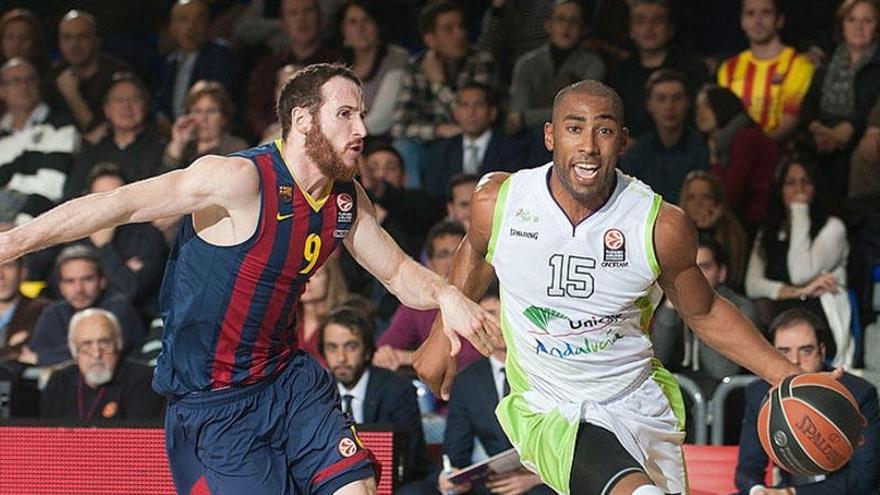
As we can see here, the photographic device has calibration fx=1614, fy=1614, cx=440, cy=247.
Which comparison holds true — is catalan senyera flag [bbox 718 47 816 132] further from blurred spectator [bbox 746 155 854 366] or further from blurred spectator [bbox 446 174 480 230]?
blurred spectator [bbox 446 174 480 230]

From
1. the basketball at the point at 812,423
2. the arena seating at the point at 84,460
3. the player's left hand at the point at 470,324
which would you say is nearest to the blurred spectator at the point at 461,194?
the arena seating at the point at 84,460

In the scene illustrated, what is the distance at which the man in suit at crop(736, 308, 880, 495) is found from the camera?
7.02 meters

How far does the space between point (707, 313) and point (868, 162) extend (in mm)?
3923

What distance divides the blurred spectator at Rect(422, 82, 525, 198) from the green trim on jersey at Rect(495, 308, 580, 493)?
4.06 metres

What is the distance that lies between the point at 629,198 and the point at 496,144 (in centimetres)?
434

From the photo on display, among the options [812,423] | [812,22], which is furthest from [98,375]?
[812,22]

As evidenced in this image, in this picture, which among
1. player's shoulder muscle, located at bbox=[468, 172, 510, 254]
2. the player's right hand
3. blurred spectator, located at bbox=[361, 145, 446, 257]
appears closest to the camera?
player's shoulder muscle, located at bbox=[468, 172, 510, 254]

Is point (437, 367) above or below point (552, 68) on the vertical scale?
below

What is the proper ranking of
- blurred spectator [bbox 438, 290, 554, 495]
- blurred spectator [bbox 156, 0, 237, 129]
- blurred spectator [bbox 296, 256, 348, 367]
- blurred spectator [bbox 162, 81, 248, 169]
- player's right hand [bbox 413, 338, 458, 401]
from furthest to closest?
blurred spectator [bbox 156, 0, 237, 129] < blurred spectator [bbox 162, 81, 248, 169] < blurred spectator [bbox 296, 256, 348, 367] < blurred spectator [bbox 438, 290, 554, 495] < player's right hand [bbox 413, 338, 458, 401]

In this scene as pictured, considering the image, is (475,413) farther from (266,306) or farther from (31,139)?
(31,139)

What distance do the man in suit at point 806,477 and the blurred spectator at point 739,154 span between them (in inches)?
81.2

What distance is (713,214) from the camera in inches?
350

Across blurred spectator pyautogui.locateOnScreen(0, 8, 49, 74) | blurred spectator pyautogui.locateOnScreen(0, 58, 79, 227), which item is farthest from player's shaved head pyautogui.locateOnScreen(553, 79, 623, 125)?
blurred spectator pyautogui.locateOnScreen(0, 8, 49, 74)

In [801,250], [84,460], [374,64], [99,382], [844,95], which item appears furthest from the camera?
[374,64]
